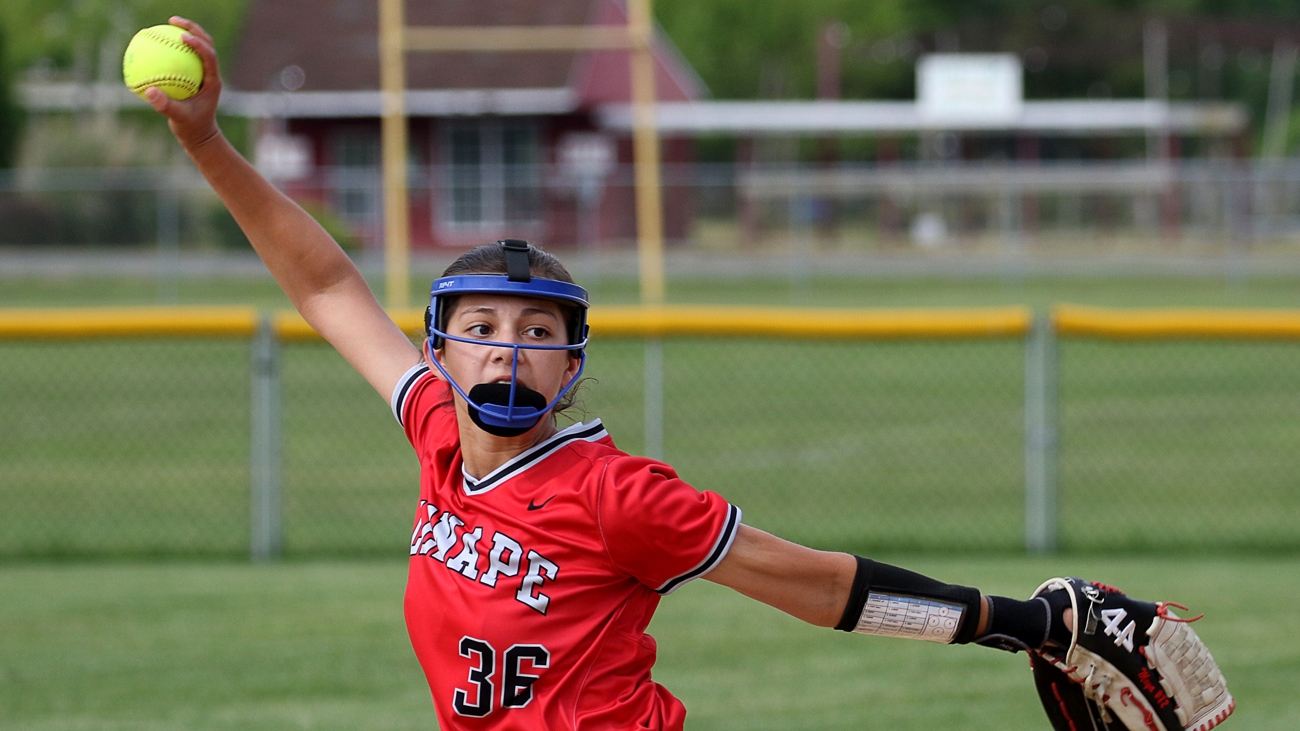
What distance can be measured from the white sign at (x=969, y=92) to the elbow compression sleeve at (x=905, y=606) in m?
32.1

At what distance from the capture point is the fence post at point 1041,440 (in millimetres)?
7738

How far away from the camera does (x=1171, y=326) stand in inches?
297

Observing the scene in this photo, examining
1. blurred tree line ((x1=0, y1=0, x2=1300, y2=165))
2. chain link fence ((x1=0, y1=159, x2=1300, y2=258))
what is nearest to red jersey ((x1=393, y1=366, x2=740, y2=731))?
chain link fence ((x1=0, y1=159, x2=1300, y2=258))

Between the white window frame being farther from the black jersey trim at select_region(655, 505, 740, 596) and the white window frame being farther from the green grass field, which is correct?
the black jersey trim at select_region(655, 505, 740, 596)

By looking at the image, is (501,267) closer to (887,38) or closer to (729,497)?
(729,497)

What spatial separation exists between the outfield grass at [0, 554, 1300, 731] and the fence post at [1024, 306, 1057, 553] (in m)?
0.57

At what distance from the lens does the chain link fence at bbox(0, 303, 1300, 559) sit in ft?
26.8

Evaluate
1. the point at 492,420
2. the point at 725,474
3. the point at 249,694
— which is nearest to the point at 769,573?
the point at 492,420

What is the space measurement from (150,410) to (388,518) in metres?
4.58

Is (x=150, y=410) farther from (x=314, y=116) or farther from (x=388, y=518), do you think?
(x=314, y=116)

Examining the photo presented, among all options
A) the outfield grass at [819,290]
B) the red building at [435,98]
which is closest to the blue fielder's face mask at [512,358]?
the outfield grass at [819,290]

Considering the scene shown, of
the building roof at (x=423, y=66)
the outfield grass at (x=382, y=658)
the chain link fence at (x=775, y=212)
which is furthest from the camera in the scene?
the building roof at (x=423, y=66)

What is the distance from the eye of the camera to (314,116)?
30859 mm

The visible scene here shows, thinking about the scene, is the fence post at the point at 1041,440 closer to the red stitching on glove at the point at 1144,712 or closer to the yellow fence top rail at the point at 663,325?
the yellow fence top rail at the point at 663,325
